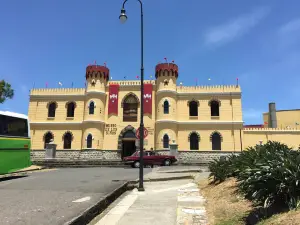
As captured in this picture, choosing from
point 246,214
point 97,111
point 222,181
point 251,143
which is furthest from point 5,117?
point 251,143

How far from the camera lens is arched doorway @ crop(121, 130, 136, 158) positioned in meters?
33.3

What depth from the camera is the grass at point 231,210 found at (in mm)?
4595

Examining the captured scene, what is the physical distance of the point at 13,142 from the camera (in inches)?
543

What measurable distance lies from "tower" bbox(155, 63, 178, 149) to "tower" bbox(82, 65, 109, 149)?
6.78m

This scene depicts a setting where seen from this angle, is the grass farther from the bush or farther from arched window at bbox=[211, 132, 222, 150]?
arched window at bbox=[211, 132, 222, 150]

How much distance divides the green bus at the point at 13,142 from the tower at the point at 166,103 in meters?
18.9

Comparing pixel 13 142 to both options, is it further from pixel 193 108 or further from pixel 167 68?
pixel 193 108

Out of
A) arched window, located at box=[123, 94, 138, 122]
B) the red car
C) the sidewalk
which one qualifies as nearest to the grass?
the sidewalk

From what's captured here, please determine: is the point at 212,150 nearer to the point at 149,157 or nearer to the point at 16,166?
the point at 149,157

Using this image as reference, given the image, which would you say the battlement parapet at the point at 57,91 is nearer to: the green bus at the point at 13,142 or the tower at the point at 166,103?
the tower at the point at 166,103

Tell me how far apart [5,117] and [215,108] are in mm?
25524

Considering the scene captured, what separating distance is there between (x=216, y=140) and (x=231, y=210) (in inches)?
1055

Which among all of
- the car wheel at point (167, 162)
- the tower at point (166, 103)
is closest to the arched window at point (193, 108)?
the tower at point (166, 103)

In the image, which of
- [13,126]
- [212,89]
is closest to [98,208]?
[13,126]
